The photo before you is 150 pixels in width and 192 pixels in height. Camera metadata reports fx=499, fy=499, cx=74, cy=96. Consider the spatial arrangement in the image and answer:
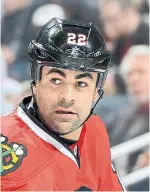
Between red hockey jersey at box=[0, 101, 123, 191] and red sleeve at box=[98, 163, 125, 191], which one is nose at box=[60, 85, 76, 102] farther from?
red sleeve at box=[98, 163, 125, 191]

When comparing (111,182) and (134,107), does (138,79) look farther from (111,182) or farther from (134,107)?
(111,182)

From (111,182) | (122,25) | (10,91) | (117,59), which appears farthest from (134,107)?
(111,182)

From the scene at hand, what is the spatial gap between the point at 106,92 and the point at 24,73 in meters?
0.37

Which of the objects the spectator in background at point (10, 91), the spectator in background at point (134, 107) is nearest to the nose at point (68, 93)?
the spectator in background at point (10, 91)

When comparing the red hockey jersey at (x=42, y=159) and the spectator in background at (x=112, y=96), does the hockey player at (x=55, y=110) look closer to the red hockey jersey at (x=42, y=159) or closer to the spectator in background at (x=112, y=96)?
the red hockey jersey at (x=42, y=159)

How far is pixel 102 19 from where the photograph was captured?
7.40ft

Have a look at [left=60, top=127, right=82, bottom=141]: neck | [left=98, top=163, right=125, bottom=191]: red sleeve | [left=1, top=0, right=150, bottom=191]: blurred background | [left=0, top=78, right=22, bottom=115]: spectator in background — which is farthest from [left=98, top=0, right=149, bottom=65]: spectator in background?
[left=60, top=127, right=82, bottom=141]: neck

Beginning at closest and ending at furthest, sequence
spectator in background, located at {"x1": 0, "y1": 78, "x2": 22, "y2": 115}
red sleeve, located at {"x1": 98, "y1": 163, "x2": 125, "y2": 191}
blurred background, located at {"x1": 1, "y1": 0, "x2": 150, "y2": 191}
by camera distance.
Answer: red sleeve, located at {"x1": 98, "y1": 163, "x2": 125, "y2": 191} → spectator in background, located at {"x1": 0, "y1": 78, "x2": 22, "y2": 115} → blurred background, located at {"x1": 1, "y1": 0, "x2": 150, "y2": 191}

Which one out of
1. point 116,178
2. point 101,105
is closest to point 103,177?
point 116,178

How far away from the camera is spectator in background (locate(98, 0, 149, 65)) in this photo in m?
2.25

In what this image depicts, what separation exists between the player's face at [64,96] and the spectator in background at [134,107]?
3.96 feet

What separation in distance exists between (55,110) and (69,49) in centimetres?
13

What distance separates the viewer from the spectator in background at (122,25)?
2254mm

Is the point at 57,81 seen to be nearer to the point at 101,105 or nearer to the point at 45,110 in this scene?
the point at 45,110
